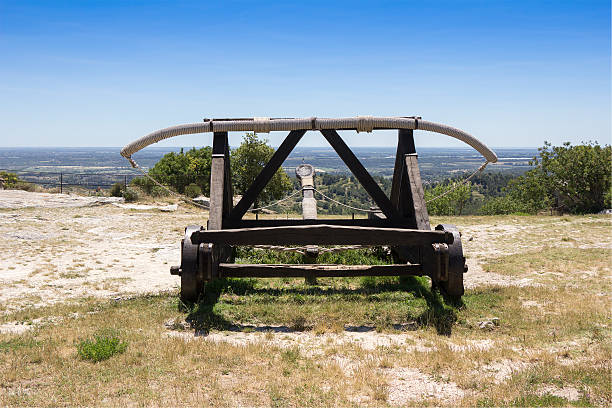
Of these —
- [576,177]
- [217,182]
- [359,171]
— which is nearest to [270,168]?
[217,182]

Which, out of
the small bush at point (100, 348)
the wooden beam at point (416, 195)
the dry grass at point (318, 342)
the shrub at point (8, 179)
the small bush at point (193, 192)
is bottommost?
the dry grass at point (318, 342)

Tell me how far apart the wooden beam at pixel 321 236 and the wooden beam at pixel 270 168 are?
2170mm

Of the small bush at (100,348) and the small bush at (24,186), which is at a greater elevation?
the small bush at (24,186)

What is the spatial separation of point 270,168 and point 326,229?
258cm

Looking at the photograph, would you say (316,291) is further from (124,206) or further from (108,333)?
(124,206)

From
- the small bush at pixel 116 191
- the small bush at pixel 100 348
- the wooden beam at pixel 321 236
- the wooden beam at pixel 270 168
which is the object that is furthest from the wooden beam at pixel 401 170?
the small bush at pixel 116 191

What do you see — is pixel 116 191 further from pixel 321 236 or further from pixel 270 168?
pixel 321 236

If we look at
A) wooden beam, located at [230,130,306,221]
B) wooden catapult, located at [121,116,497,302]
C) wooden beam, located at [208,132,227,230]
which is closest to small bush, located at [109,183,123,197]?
wooden catapult, located at [121,116,497,302]

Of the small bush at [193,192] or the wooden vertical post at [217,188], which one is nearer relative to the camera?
the wooden vertical post at [217,188]

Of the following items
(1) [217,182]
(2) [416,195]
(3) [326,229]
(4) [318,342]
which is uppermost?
(1) [217,182]

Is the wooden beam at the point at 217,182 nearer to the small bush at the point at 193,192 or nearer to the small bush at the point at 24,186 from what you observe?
the small bush at the point at 193,192

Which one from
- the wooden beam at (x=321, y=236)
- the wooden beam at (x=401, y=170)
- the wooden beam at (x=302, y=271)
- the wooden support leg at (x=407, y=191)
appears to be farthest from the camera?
the wooden beam at (x=401, y=170)

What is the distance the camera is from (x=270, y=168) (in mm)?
8312

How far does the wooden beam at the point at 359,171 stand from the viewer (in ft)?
26.3
